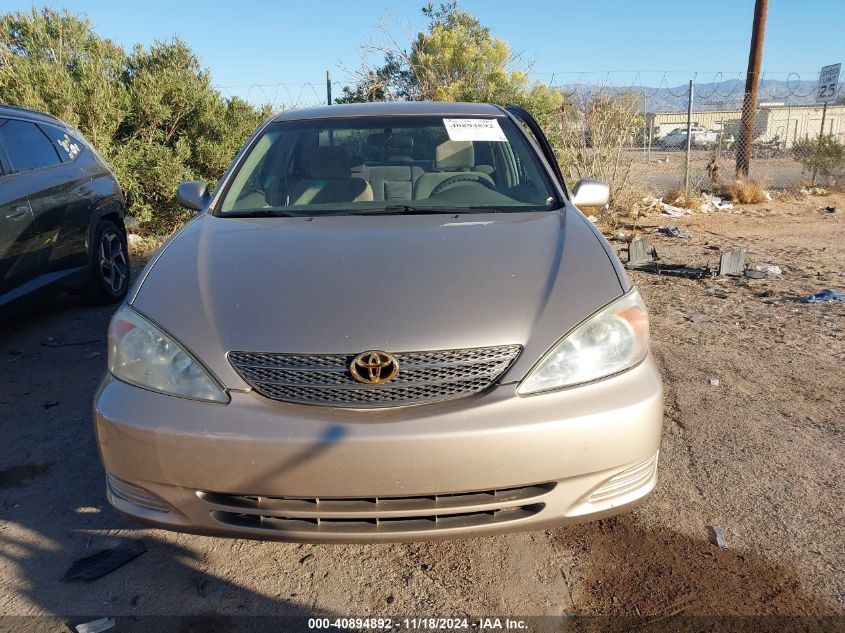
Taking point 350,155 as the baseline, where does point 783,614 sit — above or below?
below

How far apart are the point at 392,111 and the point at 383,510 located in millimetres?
2453

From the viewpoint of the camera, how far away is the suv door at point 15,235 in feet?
14.1

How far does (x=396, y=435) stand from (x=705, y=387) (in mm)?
2623

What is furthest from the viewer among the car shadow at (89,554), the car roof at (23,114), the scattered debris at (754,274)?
the scattered debris at (754,274)

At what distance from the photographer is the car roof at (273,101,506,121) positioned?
3.66 m

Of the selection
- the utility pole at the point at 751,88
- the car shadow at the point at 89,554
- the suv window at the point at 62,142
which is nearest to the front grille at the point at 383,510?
the car shadow at the point at 89,554

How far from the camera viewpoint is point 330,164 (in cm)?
349

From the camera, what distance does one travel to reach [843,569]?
2293mm

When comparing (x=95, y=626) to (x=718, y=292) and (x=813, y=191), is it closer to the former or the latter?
(x=718, y=292)

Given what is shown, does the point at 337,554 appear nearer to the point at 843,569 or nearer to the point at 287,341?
the point at 287,341

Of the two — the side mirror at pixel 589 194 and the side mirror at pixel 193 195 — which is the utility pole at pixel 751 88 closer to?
the side mirror at pixel 589 194

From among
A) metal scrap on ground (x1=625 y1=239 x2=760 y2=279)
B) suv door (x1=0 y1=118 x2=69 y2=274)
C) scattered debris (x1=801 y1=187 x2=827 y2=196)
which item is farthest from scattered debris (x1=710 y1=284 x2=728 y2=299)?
scattered debris (x1=801 y1=187 x2=827 y2=196)

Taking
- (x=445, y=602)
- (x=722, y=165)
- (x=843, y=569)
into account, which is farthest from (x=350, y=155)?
(x=722, y=165)

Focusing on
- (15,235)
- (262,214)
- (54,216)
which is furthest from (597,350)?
(54,216)
